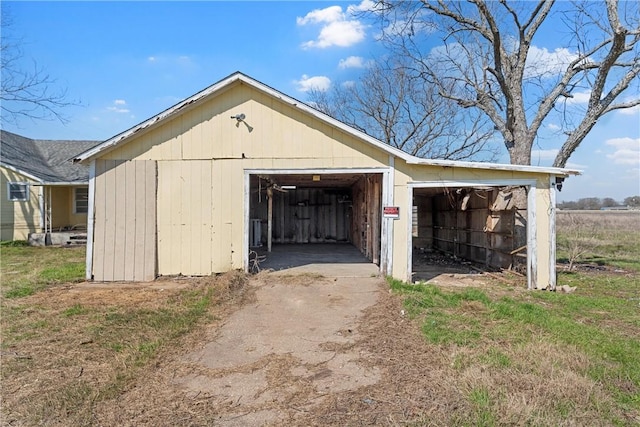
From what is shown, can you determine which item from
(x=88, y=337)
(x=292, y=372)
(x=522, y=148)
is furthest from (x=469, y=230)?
(x=88, y=337)

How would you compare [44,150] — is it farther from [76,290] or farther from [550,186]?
[550,186]

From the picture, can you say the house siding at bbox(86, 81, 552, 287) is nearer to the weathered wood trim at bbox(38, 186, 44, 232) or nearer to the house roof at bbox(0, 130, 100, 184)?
the house roof at bbox(0, 130, 100, 184)

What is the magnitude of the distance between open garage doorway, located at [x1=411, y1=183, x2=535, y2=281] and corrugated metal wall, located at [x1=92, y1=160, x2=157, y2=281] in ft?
20.3

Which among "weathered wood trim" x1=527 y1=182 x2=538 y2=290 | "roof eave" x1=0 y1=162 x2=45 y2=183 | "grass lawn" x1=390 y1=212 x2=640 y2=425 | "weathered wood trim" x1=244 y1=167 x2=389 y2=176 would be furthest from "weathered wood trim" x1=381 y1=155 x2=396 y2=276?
"roof eave" x1=0 y1=162 x2=45 y2=183

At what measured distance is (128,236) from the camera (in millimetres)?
8516

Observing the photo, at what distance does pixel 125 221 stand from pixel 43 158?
15876 millimetres

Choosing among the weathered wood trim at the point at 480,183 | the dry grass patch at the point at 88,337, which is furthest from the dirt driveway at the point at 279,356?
the weathered wood trim at the point at 480,183

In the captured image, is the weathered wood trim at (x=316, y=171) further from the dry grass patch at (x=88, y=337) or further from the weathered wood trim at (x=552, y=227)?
the weathered wood trim at (x=552, y=227)

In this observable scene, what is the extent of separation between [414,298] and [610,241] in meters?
16.8

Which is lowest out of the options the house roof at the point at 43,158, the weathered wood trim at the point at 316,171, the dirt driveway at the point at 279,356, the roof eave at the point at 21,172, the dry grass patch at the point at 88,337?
the dirt driveway at the point at 279,356

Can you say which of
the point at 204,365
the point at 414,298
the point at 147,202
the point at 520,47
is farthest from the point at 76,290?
the point at 520,47

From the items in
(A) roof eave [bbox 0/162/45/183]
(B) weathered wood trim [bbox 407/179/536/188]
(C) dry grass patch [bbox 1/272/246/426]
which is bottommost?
(C) dry grass patch [bbox 1/272/246/426]

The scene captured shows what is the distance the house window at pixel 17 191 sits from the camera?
1659 cm

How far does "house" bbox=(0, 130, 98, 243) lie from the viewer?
647 inches
